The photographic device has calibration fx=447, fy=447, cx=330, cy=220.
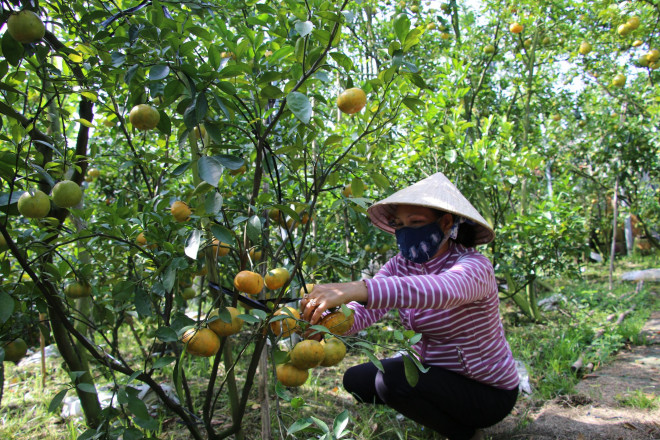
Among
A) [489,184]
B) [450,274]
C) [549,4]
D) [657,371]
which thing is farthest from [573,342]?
[549,4]

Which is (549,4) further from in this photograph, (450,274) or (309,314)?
(309,314)

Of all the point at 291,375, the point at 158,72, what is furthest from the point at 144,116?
the point at 291,375

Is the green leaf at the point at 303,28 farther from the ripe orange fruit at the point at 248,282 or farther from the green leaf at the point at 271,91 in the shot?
the ripe orange fruit at the point at 248,282

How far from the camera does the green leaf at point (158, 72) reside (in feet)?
3.18

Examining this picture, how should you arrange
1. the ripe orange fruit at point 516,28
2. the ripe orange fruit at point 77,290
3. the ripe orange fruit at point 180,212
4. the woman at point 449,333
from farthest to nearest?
the ripe orange fruit at point 516,28 → the woman at point 449,333 → the ripe orange fruit at point 77,290 → the ripe orange fruit at point 180,212

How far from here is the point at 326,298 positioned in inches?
44.2

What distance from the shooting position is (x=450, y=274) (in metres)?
1.42

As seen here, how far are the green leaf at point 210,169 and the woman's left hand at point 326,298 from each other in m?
0.39

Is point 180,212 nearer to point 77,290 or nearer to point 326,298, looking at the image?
point 326,298

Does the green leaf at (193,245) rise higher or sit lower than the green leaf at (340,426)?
higher

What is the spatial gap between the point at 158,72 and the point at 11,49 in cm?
39

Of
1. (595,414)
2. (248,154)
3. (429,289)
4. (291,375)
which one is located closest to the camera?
(291,375)

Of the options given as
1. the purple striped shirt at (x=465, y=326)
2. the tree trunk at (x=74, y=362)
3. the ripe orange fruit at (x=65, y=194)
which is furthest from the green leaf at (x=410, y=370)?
the tree trunk at (x=74, y=362)

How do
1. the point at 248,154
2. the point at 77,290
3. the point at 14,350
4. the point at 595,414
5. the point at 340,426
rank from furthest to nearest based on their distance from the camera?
the point at 595,414
the point at 248,154
the point at 77,290
the point at 14,350
the point at 340,426
